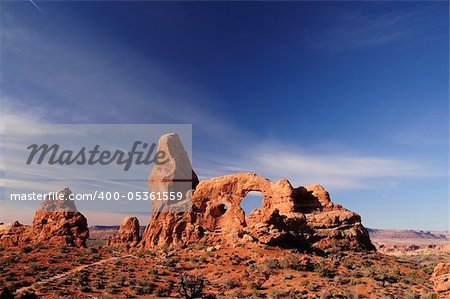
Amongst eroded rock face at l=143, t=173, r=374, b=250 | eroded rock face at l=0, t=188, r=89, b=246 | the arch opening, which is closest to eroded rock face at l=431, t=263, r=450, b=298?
eroded rock face at l=143, t=173, r=374, b=250

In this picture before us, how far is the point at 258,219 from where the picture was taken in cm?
3375

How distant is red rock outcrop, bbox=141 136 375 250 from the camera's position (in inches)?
1255

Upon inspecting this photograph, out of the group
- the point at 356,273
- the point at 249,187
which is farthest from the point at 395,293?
Answer: the point at 249,187

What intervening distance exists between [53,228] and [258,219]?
23.1m

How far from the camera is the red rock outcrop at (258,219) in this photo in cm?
3188

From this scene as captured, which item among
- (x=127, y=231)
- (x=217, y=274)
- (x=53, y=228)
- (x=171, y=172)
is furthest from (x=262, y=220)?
(x=53, y=228)

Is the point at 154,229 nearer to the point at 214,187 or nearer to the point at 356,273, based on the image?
the point at 214,187

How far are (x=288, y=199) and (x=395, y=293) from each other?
16.1m

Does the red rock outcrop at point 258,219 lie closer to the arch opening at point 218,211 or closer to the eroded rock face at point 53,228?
the arch opening at point 218,211

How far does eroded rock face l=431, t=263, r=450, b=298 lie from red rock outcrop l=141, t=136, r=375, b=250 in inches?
397

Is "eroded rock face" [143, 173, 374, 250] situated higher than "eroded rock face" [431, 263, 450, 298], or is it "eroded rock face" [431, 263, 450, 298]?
"eroded rock face" [143, 173, 374, 250]

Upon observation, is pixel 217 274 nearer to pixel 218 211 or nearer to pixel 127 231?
pixel 218 211

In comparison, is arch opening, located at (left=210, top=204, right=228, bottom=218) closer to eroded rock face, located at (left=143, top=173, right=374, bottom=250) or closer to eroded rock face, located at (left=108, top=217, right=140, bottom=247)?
eroded rock face, located at (left=143, top=173, right=374, bottom=250)

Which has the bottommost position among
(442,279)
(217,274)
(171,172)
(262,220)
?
(217,274)
